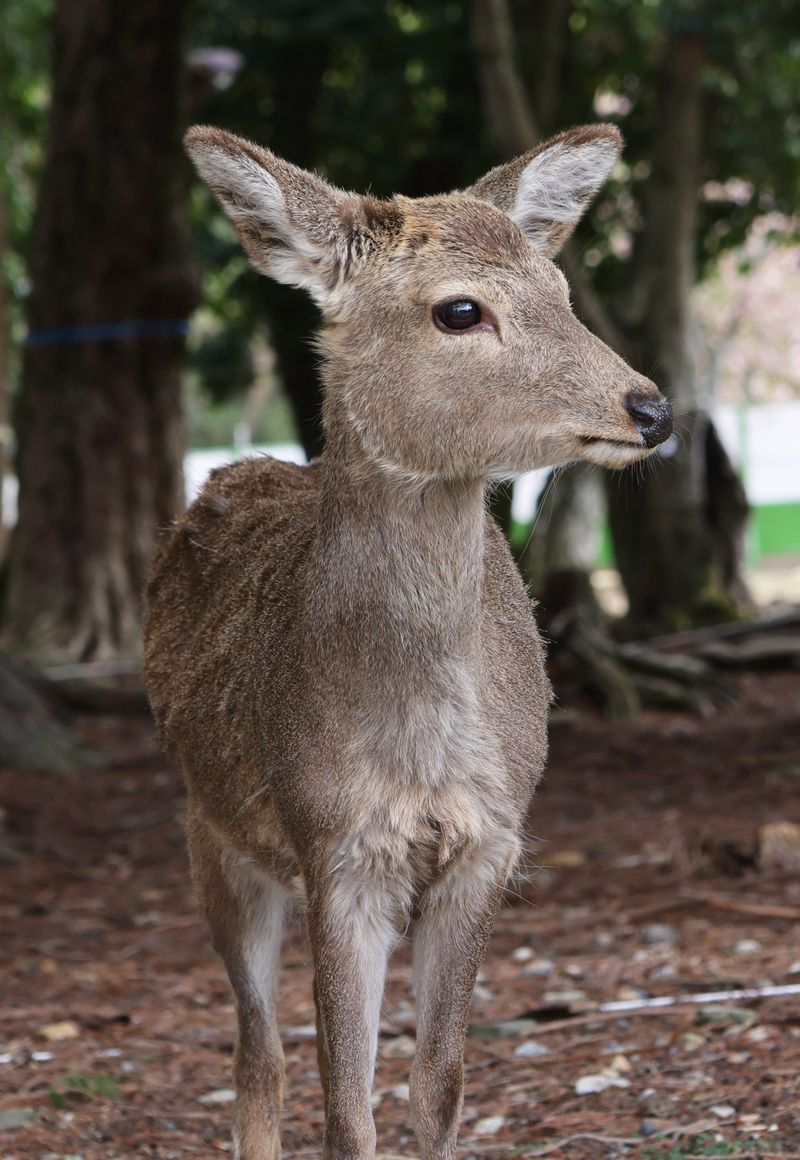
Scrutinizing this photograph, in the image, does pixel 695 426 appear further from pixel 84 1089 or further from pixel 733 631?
pixel 84 1089

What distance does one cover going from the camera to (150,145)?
541 inches

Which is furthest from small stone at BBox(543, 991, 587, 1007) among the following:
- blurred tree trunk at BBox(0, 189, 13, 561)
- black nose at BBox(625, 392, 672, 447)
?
blurred tree trunk at BBox(0, 189, 13, 561)

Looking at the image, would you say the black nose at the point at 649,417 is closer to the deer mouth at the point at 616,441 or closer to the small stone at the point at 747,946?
the deer mouth at the point at 616,441

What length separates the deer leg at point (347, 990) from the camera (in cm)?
382

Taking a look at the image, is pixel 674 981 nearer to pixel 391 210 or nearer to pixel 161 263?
pixel 391 210

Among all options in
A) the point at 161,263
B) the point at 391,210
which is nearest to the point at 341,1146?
the point at 391,210

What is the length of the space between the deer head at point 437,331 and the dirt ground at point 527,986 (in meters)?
1.41

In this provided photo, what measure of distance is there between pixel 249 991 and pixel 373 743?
121 cm

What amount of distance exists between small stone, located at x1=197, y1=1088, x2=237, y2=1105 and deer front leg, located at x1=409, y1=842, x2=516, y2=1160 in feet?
4.42

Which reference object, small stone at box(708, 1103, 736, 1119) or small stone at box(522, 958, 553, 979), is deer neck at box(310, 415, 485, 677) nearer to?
small stone at box(708, 1103, 736, 1119)

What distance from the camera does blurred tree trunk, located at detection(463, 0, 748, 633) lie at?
43.6 ft

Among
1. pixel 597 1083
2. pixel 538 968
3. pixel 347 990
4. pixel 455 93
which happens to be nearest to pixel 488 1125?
pixel 597 1083

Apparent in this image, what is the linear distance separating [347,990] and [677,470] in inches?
384

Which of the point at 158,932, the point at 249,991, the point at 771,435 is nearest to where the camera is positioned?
the point at 249,991
